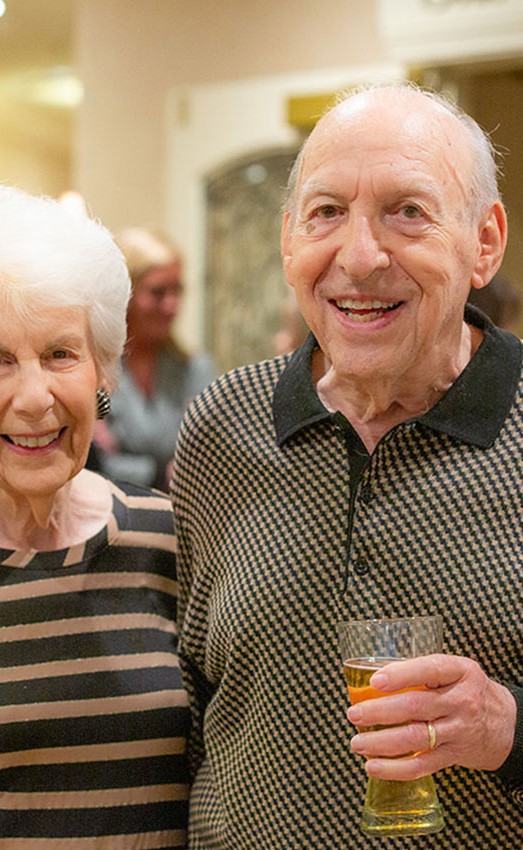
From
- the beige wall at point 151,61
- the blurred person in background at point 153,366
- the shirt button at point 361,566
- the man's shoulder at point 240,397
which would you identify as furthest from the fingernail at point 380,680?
the beige wall at point 151,61

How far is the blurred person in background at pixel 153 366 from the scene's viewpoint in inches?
157

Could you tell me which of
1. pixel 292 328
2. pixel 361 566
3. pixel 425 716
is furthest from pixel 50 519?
pixel 292 328

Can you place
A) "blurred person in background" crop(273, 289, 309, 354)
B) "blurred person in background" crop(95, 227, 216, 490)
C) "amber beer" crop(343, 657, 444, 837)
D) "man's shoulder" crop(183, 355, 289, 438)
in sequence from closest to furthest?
"amber beer" crop(343, 657, 444, 837)
"man's shoulder" crop(183, 355, 289, 438)
"blurred person in background" crop(273, 289, 309, 354)
"blurred person in background" crop(95, 227, 216, 490)

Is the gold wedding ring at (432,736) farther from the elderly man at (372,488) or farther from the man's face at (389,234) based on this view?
the man's face at (389,234)

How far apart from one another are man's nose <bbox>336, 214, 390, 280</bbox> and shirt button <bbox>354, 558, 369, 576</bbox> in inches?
13.7

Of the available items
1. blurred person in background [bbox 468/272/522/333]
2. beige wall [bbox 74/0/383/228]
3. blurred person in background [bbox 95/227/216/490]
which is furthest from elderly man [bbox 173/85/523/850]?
beige wall [bbox 74/0/383/228]

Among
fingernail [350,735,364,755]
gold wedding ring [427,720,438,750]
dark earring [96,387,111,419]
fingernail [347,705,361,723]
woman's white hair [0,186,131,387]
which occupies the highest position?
woman's white hair [0,186,131,387]

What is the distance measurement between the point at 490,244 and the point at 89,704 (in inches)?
32.0

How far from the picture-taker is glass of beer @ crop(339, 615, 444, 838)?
1330 millimetres

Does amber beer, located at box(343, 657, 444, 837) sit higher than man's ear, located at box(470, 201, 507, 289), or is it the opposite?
man's ear, located at box(470, 201, 507, 289)

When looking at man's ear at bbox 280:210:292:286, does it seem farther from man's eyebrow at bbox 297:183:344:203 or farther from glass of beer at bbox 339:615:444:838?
glass of beer at bbox 339:615:444:838

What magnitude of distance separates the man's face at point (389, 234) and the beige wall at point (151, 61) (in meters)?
3.33

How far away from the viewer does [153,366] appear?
13.6 ft

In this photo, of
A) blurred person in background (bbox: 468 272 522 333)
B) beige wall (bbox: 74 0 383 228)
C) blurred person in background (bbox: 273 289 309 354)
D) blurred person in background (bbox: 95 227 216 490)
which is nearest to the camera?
blurred person in background (bbox: 468 272 522 333)
